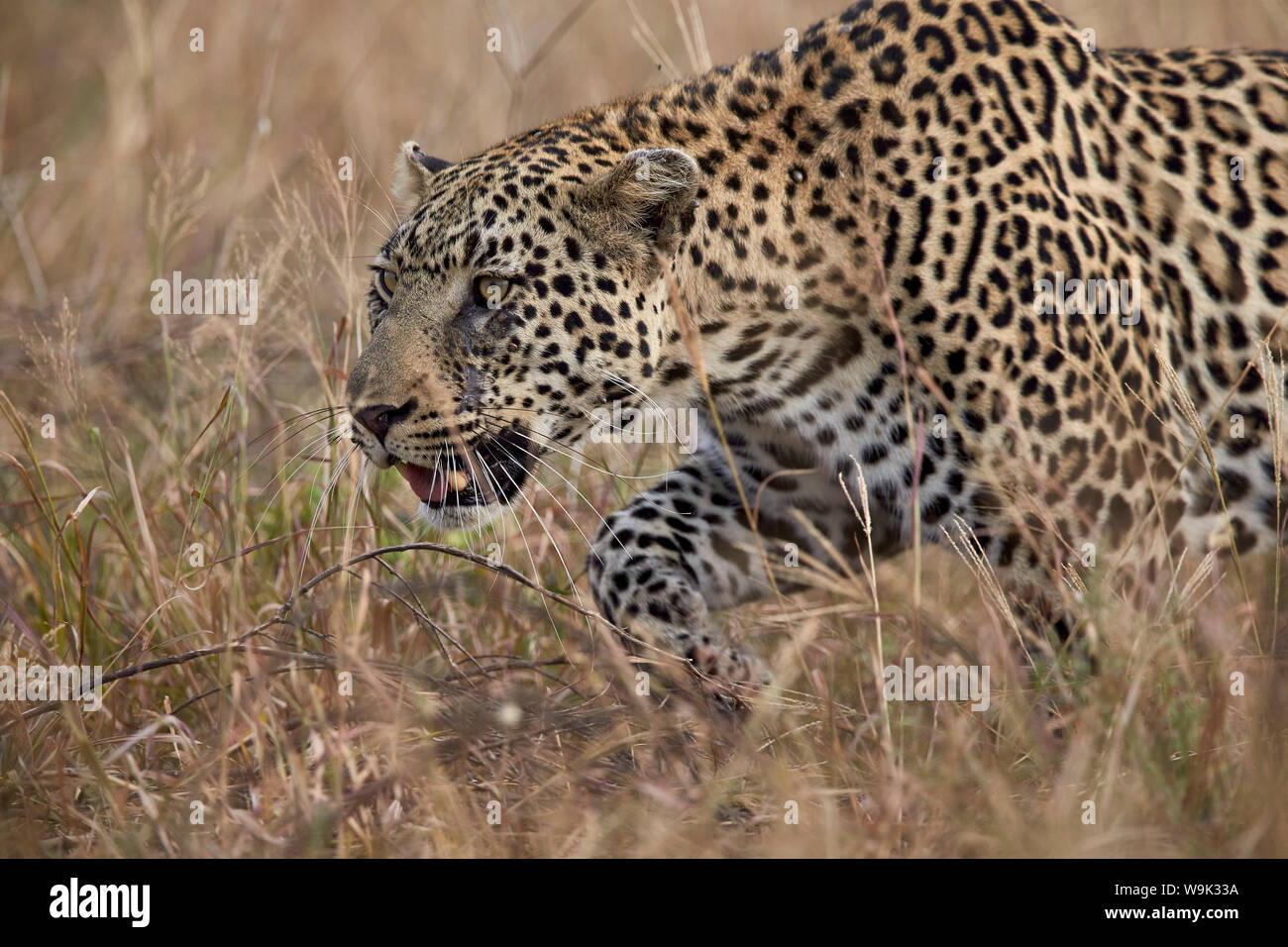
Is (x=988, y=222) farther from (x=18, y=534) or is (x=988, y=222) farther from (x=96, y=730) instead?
(x=18, y=534)

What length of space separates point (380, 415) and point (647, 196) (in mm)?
1090

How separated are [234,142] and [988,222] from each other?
23.1ft

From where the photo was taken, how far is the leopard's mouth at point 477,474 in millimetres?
4605

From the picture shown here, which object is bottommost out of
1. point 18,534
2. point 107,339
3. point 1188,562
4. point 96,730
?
point 96,730

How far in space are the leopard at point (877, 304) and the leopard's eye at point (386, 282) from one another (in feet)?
0.04

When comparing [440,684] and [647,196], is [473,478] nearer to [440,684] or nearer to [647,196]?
[440,684]

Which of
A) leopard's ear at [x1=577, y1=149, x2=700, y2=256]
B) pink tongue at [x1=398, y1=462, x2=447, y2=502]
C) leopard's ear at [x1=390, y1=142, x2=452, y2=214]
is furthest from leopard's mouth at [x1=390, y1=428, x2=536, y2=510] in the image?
leopard's ear at [x1=390, y1=142, x2=452, y2=214]

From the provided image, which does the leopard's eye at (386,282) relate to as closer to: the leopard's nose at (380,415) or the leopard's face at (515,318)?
the leopard's face at (515,318)

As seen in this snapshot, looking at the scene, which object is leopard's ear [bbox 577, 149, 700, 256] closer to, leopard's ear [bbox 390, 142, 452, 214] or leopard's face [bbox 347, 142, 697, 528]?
leopard's face [bbox 347, 142, 697, 528]

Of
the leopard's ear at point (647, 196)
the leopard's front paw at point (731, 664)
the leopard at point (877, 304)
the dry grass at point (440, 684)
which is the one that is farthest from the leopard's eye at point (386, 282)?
the leopard's front paw at point (731, 664)

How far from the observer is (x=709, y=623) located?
504 centimetres

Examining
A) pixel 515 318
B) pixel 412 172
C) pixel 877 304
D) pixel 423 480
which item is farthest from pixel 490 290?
pixel 877 304

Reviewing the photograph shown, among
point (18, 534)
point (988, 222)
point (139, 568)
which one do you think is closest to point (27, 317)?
point (18, 534)
